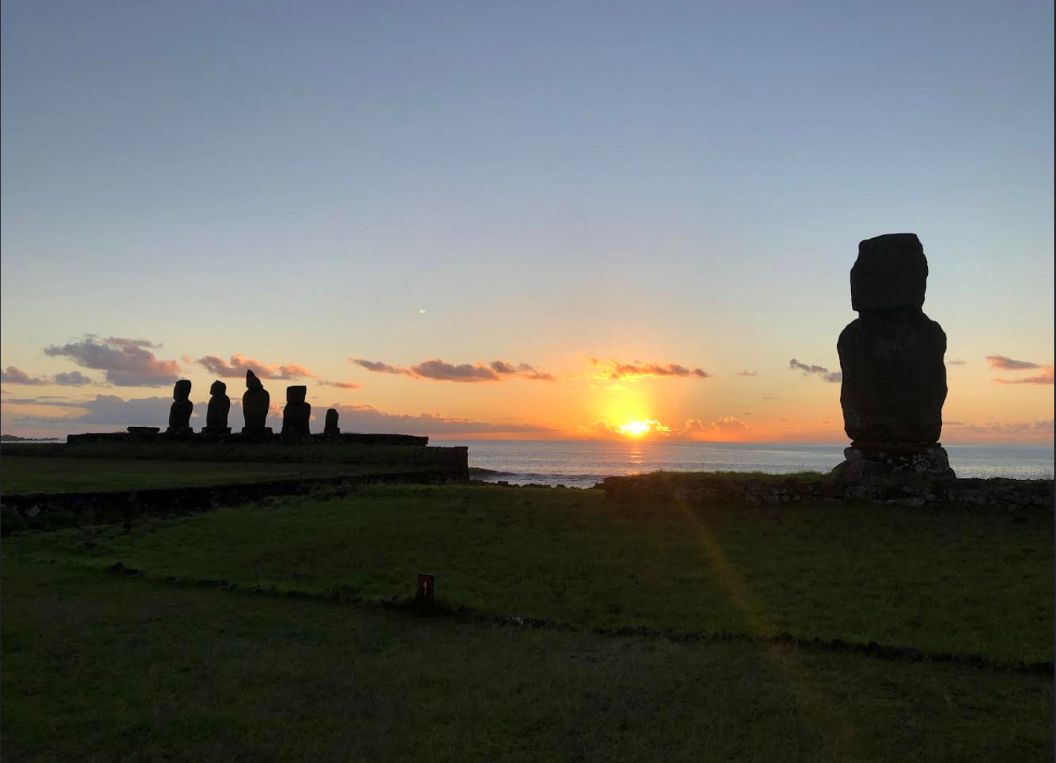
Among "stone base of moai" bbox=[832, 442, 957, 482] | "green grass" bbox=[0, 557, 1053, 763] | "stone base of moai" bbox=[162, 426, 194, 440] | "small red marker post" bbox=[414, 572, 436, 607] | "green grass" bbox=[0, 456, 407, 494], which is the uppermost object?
"stone base of moai" bbox=[162, 426, 194, 440]

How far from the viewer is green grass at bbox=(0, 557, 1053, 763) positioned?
565cm

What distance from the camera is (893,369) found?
15414mm

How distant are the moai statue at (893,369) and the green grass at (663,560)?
5.17 feet

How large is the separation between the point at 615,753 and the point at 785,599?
520 centimetres

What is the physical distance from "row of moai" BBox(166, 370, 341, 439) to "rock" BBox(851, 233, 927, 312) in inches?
1049

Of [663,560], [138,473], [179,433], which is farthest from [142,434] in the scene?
[663,560]

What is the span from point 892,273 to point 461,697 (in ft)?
41.9

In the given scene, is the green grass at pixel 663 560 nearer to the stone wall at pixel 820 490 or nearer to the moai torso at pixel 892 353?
the stone wall at pixel 820 490

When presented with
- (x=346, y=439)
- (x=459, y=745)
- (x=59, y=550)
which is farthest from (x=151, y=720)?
(x=346, y=439)

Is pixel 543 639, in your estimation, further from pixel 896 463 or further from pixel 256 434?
pixel 256 434

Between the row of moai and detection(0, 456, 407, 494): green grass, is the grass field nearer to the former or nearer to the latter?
detection(0, 456, 407, 494): green grass

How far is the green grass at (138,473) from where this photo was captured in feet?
63.9

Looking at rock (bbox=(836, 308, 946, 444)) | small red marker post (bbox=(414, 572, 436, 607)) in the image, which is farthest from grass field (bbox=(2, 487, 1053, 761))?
rock (bbox=(836, 308, 946, 444))

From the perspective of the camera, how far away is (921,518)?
45.0ft
